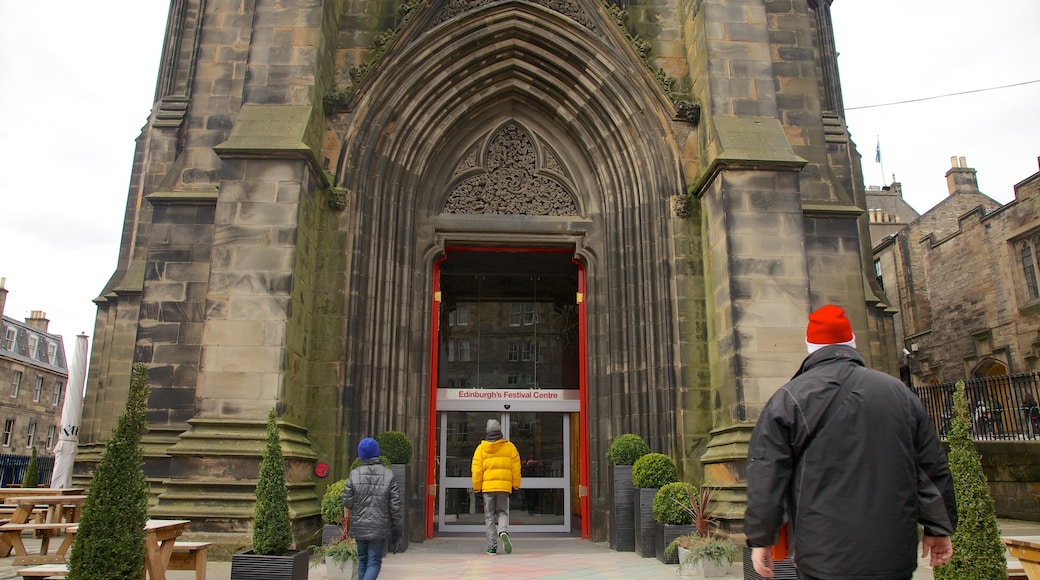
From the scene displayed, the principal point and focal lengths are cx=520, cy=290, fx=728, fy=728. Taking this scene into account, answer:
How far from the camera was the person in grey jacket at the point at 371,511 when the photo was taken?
6.02 metres

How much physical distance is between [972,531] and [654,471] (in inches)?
184

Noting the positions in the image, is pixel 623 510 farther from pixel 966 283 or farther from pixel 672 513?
pixel 966 283

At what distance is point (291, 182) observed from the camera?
979 cm

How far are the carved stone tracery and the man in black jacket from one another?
393 inches

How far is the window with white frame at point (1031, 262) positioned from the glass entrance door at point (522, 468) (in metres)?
18.8

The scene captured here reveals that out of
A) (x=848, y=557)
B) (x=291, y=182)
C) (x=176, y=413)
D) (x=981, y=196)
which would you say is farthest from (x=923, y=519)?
(x=981, y=196)

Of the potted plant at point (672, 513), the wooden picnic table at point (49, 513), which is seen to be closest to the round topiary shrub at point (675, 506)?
the potted plant at point (672, 513)

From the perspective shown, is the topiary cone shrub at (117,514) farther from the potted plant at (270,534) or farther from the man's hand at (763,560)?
the man's hand at (763,560)

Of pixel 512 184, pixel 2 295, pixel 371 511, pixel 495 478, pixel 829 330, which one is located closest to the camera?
pixel 829 330

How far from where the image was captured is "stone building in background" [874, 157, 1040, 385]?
23.7 m

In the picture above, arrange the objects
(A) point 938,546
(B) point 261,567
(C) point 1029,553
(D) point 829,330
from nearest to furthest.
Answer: (A) point 938,546, (D) point 829,330, (C) point 1029,553, (B) point 261,567

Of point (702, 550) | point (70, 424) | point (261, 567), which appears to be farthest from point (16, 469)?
point (702, 550)

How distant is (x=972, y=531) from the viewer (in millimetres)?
5090

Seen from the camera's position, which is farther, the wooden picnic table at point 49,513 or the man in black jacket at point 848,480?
the wooden picnic table at point 49,513
